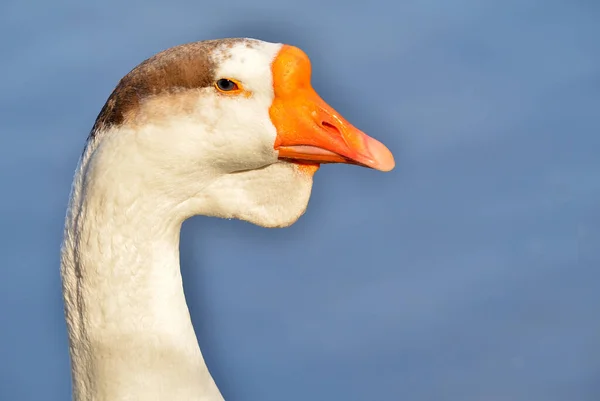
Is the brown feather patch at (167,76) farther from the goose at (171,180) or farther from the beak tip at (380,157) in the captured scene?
the beak tip at (380,157)

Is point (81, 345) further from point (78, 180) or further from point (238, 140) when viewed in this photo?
point (238, 140)

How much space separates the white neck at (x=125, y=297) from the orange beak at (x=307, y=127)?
0.46 metres

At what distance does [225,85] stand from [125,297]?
0.74 m

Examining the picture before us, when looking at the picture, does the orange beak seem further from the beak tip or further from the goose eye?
the goose eye

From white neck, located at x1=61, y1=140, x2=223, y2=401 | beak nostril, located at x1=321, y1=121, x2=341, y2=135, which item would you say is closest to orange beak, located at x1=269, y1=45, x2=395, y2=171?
beak nostril, located at x1=321, y1=121, x2=341, y2=135

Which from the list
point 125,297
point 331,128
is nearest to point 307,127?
point 331,128

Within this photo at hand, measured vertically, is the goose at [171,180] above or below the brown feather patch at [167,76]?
below

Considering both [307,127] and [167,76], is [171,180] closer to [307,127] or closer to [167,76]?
[167,76]

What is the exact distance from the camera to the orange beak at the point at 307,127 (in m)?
3.21

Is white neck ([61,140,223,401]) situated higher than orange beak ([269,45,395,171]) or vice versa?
orange beak ([269,45,395,171])

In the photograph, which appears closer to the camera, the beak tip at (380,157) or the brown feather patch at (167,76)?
the brown feather patch at (167,76)

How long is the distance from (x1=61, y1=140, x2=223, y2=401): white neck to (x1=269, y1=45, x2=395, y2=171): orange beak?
0.46 metres

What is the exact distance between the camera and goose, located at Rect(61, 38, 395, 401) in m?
3.16

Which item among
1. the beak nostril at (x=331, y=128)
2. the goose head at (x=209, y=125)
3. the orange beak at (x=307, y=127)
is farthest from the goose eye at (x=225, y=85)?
the beak nostril at (x=331, y=128)
